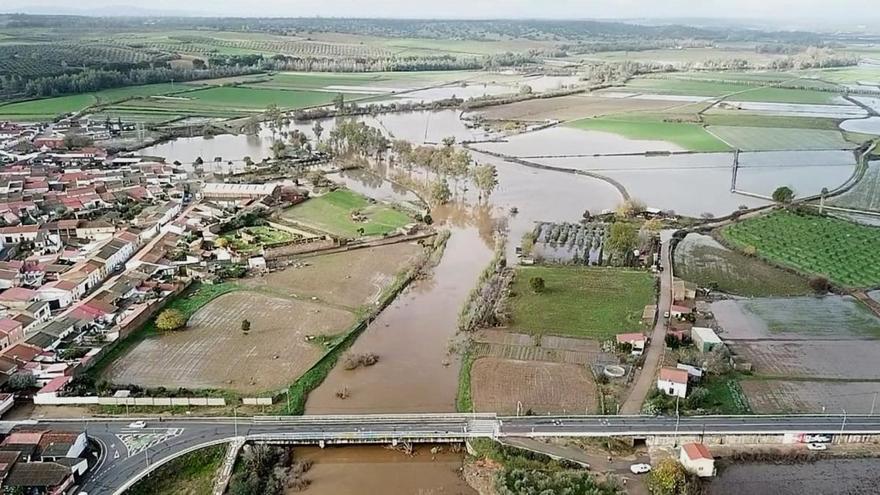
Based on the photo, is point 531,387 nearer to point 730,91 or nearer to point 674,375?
point 674,375

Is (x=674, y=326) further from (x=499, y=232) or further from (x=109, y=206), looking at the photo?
(x=109, y=206)

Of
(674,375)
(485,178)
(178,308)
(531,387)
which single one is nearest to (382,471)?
(531,387)

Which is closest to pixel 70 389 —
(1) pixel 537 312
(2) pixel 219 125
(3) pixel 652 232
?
(1) pixel 537 312

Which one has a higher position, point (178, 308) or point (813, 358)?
point (813, 358)

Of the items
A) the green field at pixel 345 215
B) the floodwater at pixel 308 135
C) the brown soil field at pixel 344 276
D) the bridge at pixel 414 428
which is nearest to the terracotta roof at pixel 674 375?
the bridge at pixel 414 428

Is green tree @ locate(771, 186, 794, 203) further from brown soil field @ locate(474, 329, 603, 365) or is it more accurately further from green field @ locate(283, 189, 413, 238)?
brown soil field @ locate(474, 329, 603, 365)

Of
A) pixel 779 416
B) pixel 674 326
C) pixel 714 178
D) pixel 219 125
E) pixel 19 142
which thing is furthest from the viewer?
pixel 219 125
